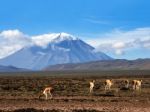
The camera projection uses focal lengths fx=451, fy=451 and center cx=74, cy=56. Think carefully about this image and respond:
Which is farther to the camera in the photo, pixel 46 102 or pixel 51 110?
pixel 46 102

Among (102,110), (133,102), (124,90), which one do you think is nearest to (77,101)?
(133,102)

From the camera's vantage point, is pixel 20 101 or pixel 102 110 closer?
pixel 102 110

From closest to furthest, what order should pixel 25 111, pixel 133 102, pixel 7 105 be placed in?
pixel 25 111 → pixel 7 105 → pixel 133 102

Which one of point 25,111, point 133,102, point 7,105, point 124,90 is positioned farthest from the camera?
point 124,90

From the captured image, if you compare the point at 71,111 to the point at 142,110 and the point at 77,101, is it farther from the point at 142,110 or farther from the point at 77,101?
the point at 77,101

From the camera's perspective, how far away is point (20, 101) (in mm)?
36438

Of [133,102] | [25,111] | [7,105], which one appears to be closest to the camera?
[25,111]

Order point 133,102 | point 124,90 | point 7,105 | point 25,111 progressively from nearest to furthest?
point 25,111 < point 7,105 < point 133,102 < point 124,90

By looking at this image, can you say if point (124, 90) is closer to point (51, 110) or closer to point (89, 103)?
point (89, 103)

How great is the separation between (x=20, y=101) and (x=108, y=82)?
17.1 metres

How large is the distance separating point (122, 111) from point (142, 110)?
201 centimetres

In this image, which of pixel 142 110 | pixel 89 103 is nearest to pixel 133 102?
pixel 89 103

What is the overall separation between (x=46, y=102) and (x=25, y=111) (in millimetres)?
7827

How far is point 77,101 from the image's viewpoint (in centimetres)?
3612
